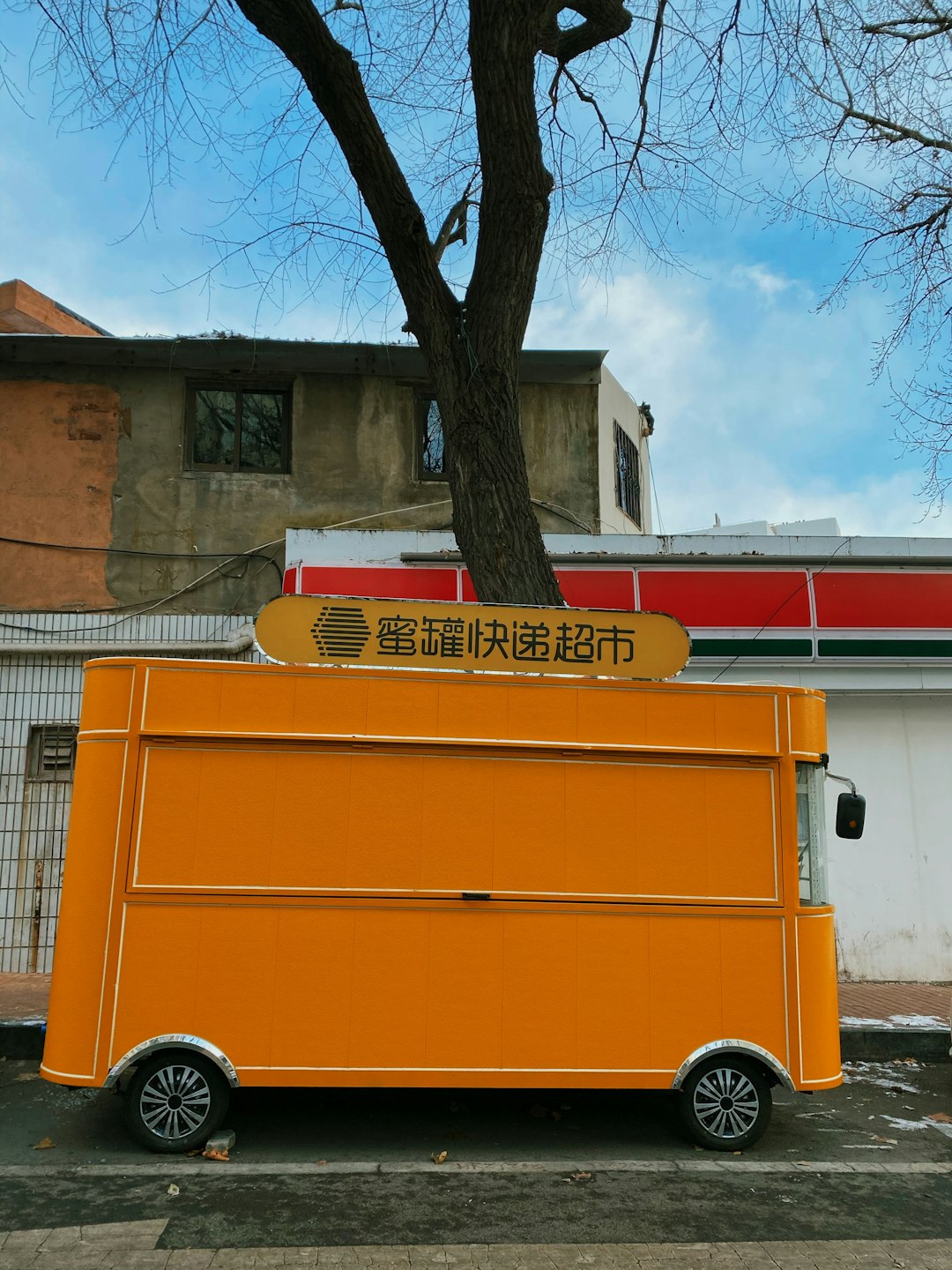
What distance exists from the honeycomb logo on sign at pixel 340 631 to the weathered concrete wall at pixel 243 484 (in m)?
5.52

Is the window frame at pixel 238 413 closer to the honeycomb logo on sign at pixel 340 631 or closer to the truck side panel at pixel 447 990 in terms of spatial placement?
the honeycomb logo on sign at pixel 340 631

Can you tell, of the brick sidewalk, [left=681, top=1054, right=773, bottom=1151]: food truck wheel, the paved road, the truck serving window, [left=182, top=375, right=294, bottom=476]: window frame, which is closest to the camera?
the brick sidewalk

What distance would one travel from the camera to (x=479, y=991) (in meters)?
5.78

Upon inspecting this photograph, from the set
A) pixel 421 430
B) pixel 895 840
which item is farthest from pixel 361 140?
pixel 895 840

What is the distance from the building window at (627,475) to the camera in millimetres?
12898

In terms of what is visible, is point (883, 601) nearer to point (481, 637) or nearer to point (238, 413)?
point (481, 637)

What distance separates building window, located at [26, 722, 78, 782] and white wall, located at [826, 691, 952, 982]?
7.66 metres

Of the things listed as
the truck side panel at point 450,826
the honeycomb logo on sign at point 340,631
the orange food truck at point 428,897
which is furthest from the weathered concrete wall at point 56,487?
the truck side panel at point 450,826

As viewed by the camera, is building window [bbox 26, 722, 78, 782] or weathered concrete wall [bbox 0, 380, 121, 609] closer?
building window [bbox 26, 722, 78, 782]

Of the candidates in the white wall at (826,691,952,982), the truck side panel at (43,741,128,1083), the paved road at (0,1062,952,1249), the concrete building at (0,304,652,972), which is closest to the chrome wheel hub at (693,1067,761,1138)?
the paved road at (0,1062,952,1249)

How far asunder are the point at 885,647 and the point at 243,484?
7166 mm

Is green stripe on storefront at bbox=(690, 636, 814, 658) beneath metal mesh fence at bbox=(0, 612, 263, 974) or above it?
above

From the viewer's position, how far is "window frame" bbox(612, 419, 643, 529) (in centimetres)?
1287

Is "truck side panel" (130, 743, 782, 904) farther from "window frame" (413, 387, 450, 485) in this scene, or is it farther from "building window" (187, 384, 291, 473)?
"building window" (187, 384, 291, 473)
